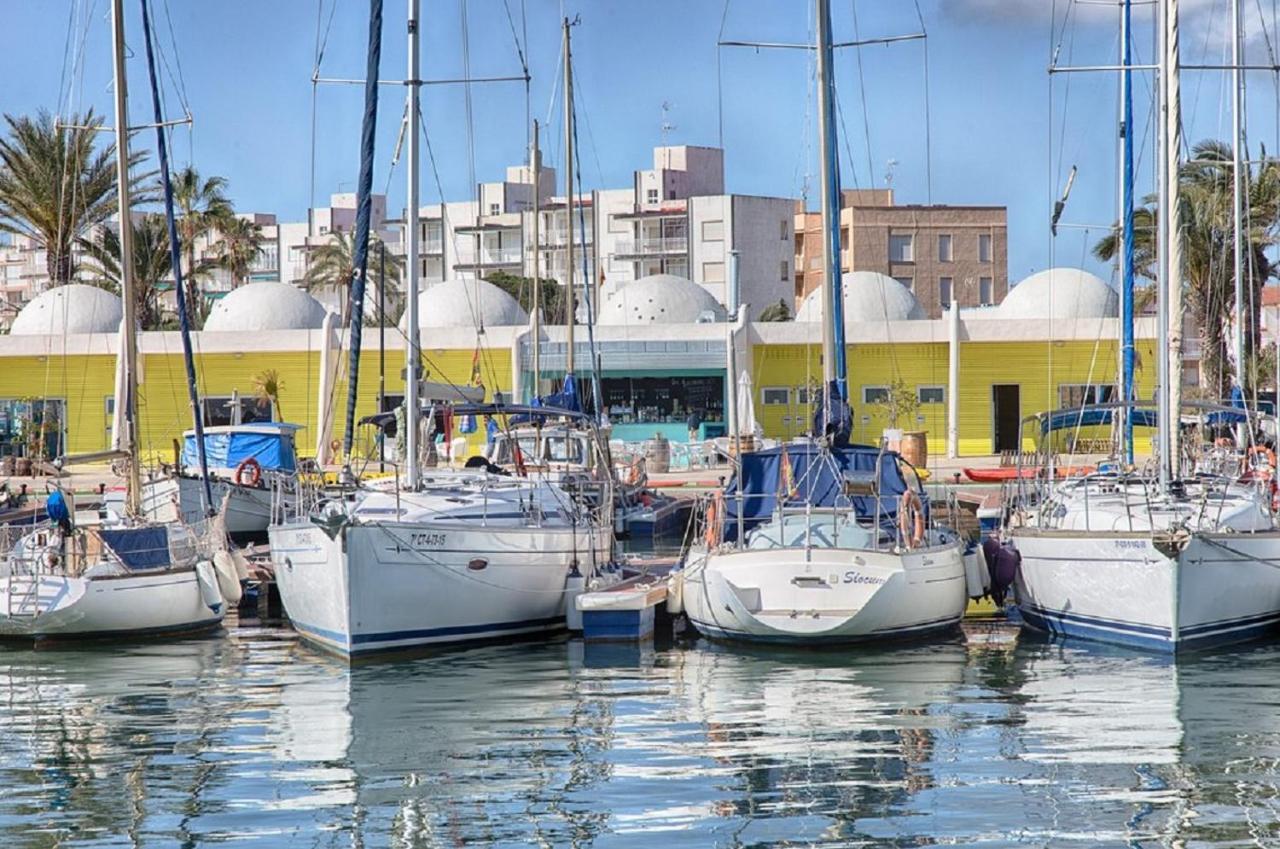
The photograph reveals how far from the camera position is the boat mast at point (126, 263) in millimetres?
22375

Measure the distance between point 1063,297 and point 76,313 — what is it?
28640mm

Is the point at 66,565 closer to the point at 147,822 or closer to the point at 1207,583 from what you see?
the point at 147,822

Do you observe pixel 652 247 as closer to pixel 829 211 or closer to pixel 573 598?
pixel 829 211

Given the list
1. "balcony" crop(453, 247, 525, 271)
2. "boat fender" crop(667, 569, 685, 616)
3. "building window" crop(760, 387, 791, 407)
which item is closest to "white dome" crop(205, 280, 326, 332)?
"building window" crop(760, 387, 791, 407)

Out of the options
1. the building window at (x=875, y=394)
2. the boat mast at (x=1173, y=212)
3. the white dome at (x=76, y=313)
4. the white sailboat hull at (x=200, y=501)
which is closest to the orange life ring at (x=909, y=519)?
the boat mast at (x=1173, y=212)

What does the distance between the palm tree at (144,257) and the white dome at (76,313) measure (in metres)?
3.26

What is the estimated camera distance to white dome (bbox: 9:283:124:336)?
169 feet

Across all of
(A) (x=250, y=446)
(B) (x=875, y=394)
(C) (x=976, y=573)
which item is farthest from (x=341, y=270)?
(C) (x=976, y=573)

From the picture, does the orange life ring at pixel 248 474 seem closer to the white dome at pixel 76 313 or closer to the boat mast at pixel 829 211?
the boat mast at pixel 829 211

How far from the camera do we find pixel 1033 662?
1850 centimetres

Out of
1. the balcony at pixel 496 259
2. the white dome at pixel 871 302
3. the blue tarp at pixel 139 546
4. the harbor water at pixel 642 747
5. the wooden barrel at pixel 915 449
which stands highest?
the balcony at pixel 496 259

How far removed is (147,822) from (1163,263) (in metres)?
13.2

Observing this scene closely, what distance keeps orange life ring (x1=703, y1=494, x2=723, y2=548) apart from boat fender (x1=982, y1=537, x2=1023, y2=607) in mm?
3445

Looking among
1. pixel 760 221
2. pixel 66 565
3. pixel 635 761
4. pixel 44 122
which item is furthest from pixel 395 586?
pixel 760 221
